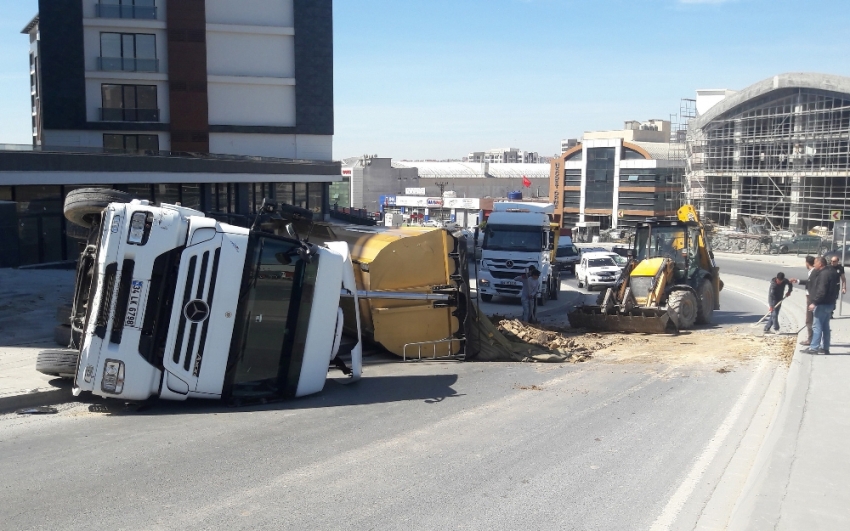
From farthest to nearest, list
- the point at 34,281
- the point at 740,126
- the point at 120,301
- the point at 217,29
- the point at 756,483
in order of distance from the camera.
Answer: the point at 740,126, the point at 217,29, the point at 34,281, the point at 120,301, the point at 756,483

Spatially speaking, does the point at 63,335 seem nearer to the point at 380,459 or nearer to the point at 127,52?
the point at 380,459

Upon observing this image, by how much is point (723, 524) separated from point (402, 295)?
23.8 feet

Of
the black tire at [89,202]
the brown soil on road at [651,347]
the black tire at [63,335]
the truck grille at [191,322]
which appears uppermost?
the black tire at [89,202]

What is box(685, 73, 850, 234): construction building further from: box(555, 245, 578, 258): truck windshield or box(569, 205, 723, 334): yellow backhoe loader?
box(569, 205, 723, 334): yellow backhoe loader

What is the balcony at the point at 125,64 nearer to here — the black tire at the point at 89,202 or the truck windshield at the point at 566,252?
the truck windshield at the point at 566,252

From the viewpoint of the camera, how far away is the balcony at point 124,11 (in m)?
38.4

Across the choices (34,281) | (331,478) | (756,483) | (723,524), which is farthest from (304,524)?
(34,281)

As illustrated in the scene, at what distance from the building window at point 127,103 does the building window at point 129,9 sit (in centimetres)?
343

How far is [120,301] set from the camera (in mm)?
8203

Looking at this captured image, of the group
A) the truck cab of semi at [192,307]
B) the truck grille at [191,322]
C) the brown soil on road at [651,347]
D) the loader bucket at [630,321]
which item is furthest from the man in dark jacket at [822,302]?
the truck grille at [191,322]

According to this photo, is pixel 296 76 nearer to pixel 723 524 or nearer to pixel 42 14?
pixel 42 14

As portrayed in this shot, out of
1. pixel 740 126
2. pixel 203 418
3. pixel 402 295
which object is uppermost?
pixel 740 126

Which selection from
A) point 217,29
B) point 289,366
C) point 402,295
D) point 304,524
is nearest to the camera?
point 304,524

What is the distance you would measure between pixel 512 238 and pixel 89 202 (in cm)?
1730
